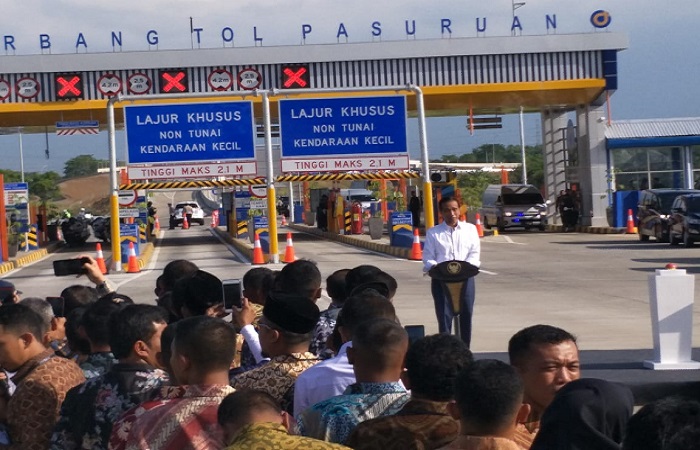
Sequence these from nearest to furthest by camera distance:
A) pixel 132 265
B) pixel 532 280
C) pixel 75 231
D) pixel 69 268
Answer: pixel 69 268, pixel 532 280, pixel 132 265, pixel 75 231

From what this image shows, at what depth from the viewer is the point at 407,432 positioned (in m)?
4.53

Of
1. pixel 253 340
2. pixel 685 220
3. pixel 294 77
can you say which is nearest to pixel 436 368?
pixel 253 340

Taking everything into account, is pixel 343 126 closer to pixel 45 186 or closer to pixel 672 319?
pixel 672 319

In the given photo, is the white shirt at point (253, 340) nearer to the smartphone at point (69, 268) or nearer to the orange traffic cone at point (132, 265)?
the smartphone at point (69, 268)

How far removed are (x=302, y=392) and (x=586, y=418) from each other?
2072 mm

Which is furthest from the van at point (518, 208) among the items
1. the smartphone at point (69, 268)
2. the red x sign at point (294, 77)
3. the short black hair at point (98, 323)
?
the short black hair at point (98, 323)

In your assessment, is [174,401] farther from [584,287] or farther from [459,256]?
[584,287]

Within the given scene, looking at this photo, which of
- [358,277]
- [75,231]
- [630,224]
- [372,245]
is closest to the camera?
[358,277]

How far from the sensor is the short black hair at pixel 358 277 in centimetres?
845

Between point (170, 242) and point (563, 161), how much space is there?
16967 millimetres

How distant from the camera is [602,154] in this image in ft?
153

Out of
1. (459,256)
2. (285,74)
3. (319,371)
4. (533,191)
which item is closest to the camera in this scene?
(319,371)

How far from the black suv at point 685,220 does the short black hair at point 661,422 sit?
3043 cm

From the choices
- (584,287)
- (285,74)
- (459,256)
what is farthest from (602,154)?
(459,256)
